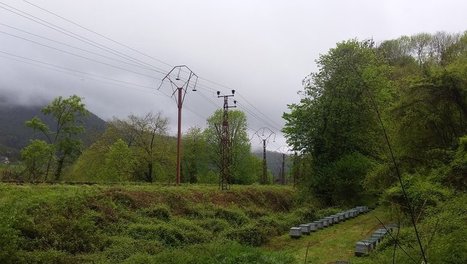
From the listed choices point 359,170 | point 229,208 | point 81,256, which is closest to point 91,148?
point 229,208

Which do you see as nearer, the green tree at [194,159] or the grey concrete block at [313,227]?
the grey concrete block at [313,227]

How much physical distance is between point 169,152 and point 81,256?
37.5 meters

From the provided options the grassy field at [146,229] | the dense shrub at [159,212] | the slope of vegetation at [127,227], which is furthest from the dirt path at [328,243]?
the dense shrub at [159,212]

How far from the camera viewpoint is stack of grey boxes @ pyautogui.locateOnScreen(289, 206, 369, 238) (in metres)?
21.9

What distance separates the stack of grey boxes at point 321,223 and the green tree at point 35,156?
87.0 ft

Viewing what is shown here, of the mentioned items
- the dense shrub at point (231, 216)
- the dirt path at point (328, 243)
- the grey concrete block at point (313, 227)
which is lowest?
the dirt path at point (328, 243)

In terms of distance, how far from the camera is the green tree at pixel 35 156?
38969 millimetres

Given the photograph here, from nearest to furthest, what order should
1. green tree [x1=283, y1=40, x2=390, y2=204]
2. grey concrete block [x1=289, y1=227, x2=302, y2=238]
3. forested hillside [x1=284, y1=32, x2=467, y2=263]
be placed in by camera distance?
forested hillside [x1=284, y1=32, x2=467, y2=263] < grey concrete block [x1=289, y1=227, x2=302, y2=238] < green tree [x1=283, y1=40, x2=390, y2=204]

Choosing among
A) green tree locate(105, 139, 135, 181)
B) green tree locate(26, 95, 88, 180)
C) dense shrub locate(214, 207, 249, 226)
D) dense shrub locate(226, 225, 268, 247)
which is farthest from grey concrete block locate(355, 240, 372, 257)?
green tree locate(26, 95, 88, 180)

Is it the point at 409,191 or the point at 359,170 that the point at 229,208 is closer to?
the point at 359,170

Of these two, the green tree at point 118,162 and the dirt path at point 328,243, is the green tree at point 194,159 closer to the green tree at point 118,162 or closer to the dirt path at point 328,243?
the green tree at point 118,162

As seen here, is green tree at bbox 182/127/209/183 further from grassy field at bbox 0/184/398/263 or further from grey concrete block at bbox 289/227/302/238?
grey concrete block at bbox 289/227/302/238

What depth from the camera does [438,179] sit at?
1536cm

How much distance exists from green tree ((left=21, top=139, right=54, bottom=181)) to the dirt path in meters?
26.5
